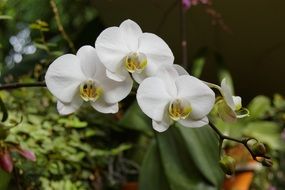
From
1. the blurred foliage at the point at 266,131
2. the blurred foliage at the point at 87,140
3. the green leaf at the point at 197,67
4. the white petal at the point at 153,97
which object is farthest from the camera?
the green leaf at the point at 197,67

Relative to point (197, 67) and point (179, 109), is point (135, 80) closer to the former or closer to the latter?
point (179, 109)

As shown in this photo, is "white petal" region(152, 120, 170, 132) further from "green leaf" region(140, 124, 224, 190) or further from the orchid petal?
"green leaf" region(140, 124, 224, 190)

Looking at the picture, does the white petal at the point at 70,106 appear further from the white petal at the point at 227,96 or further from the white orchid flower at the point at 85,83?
the white petal at the point at 227,96

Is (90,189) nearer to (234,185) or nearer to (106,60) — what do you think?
(234,185)

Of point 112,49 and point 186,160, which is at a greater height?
point 112,49

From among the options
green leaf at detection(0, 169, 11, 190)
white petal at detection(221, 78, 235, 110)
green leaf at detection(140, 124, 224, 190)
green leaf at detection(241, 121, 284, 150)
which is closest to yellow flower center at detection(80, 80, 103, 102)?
white petal at detection(221, 78, 235, 110)

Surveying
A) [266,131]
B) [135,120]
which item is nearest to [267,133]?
[266,131]

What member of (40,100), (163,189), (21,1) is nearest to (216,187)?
(163,189)

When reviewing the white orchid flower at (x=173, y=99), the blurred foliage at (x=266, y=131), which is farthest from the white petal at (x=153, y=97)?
the blurred foliage at (x=266, y=131)

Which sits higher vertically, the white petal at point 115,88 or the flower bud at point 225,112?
the white petal at point 115,88
